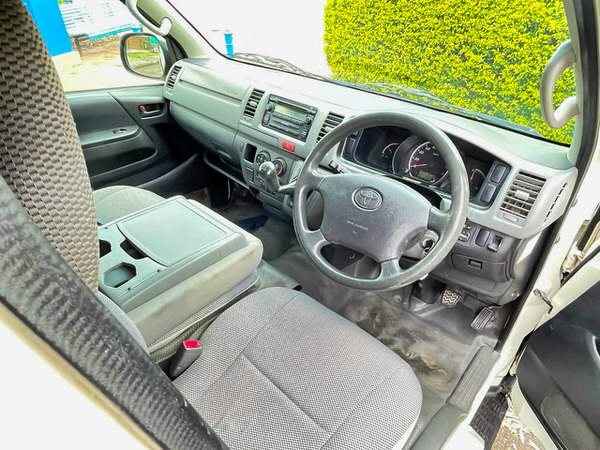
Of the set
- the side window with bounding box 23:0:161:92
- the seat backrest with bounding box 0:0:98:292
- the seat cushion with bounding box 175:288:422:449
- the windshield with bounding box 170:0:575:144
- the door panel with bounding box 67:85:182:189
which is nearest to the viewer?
the seat backrest with bounding box 0:0:98:292

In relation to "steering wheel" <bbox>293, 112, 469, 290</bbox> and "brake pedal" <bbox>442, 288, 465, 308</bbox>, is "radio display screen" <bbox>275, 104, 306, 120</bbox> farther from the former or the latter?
"brake pedal" <bbox>442, 288, 465, 308</bbox>

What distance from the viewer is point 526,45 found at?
137 cm

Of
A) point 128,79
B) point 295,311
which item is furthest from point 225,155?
point 295,311

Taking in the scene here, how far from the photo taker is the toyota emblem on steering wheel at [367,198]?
1148 mm

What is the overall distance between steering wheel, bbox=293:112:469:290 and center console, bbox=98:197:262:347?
24cm

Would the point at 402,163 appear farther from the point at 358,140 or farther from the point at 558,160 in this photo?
the point at 558,160

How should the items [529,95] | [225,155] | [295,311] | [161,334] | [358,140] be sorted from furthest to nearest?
[225,155]
[358,140]
[529,95]
[295,311]
[161,334]

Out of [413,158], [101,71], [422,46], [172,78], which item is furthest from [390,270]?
[101,71]

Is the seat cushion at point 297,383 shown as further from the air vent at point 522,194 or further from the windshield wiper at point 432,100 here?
the windshield wiper at point 432,100

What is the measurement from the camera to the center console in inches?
39.5

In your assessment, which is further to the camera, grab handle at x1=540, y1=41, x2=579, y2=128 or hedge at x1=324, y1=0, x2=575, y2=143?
hedge at x1=324, y1=0, x2=575, y2=143

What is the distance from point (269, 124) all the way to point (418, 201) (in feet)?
3.05

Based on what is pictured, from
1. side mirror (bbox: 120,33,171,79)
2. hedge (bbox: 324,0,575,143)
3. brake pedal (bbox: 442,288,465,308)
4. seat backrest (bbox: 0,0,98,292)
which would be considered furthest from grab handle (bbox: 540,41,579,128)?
side mirror (bbox: 120,33,171,79)

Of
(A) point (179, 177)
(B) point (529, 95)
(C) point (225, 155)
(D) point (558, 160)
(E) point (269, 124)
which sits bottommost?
(A) point (179, 177)
